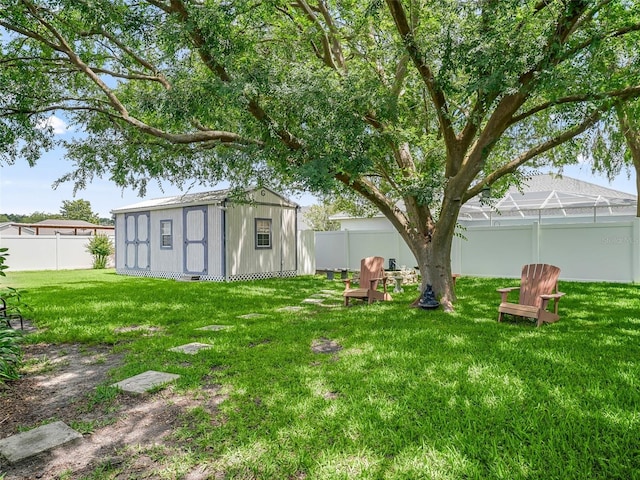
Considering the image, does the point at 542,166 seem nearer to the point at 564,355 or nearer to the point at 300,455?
the point at 564,355

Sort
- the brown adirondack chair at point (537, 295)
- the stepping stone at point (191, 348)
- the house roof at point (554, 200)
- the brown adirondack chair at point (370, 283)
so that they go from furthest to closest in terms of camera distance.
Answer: the house roof at point (554, 200), the brown adirondack chair at point (370, 283), the brown adirondack chair at point (537, 295), the stepping stone at point (191, 348)

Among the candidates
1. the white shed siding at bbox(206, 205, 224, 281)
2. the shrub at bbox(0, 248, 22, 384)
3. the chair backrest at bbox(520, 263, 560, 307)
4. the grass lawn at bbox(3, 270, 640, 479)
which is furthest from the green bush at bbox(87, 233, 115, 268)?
the chair backrest at bbox(520, 263, 560, 307)

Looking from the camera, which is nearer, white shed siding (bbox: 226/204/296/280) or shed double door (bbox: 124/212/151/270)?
white shed siding (bbox: 226/204/296/280)

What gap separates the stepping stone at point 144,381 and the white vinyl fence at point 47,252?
16403 mm

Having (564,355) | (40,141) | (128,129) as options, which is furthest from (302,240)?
(564,355)

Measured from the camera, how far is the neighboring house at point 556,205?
521 inches

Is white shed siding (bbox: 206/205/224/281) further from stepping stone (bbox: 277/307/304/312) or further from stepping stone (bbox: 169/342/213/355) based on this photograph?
stepping stone (bbox: 169/342/213/355)

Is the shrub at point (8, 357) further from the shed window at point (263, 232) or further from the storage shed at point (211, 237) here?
the shed window at point (263, 232)

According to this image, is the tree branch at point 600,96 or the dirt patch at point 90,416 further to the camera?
the tree branch at point 600,96

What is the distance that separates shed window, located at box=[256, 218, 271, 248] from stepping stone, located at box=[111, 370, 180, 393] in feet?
30.5

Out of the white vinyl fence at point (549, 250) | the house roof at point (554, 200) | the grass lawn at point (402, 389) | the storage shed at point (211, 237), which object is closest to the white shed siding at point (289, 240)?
the storage shed at point (211, 237)

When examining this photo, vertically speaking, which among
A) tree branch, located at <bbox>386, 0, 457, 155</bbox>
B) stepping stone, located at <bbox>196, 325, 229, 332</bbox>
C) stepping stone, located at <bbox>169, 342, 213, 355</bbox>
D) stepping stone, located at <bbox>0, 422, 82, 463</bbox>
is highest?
tree branch, located at <bbox>386, 0, 457, 155</bbox>

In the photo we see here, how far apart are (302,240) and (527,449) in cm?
1247

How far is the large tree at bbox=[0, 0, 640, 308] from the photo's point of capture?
5125 millimetres
